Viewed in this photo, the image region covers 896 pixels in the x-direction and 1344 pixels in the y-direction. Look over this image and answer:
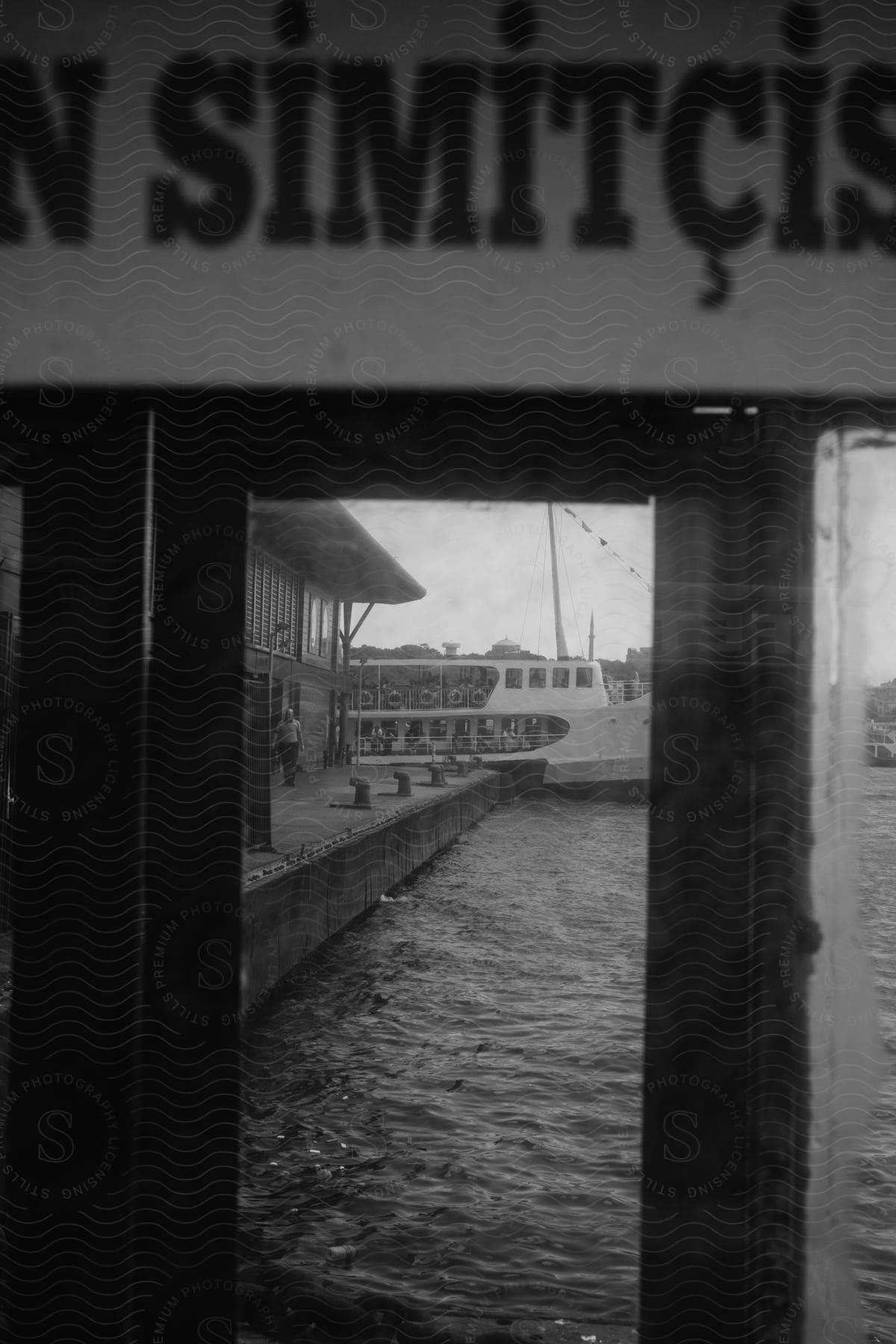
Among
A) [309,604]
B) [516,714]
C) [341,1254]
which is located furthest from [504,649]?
[341,1254]

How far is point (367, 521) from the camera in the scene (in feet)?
6.09

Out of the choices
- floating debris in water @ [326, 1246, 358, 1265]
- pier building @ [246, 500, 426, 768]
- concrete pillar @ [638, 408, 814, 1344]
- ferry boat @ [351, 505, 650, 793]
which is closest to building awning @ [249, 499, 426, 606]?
pier building @ [246, 500, 426, 768]

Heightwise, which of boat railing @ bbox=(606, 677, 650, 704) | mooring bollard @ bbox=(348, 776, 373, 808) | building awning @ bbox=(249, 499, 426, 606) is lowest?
mooring bollard @ bbox=(348, 776, 373, 808)

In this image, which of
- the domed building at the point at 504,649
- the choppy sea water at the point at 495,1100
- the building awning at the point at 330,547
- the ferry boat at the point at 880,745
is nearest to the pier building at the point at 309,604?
the building awning at the point at 330,547

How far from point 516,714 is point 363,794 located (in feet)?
1.15

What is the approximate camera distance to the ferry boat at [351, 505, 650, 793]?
72.3 inches

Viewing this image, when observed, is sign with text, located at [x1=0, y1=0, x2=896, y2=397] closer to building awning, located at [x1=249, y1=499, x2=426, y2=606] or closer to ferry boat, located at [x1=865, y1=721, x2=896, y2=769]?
building awning, located at [x1=249, y1=499, x2=426, y2=606]

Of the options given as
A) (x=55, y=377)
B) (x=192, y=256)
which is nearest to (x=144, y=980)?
(x=55, y=377)

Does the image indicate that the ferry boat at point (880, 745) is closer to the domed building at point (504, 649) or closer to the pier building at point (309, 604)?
the domed building at point (504, 649)

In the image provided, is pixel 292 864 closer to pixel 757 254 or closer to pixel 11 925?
pixel 11 925

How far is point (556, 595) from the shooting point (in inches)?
72.2

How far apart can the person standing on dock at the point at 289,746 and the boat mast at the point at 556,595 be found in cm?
54

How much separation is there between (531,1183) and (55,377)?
180cm

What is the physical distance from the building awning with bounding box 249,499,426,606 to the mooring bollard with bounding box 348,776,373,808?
367mm
